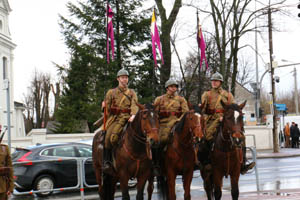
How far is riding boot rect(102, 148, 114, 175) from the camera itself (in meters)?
8.99

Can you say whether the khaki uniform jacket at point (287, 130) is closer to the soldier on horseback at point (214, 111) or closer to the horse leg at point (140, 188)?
the soldier on horseback at point (214, 111)

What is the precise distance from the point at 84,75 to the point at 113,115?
22375mm

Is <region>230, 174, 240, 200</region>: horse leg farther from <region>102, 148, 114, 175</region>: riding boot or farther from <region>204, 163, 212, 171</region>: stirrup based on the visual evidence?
<region>102, 148, 114, 175</region>: riding boot

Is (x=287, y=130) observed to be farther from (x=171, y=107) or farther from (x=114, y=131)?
(x=114, y=131)

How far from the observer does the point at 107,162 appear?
9.06 metres

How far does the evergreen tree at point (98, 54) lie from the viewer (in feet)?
99.1

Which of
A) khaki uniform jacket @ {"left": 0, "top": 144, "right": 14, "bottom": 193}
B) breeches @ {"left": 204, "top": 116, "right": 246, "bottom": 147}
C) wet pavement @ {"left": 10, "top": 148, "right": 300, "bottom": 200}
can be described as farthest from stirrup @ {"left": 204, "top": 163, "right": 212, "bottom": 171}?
khaki uniform jacket @ {"left": 0, "top": 144, "right": 14, "bottom": 193}

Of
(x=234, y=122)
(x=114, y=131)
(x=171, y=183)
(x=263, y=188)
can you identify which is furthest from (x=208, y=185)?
(x=263, y=188)

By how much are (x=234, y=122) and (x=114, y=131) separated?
2.57m

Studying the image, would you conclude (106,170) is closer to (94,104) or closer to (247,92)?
(94,104)

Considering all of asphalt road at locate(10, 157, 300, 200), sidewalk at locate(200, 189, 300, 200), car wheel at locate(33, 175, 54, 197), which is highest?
car wheel at locate(33, 175, 54, 197)

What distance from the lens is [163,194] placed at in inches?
385

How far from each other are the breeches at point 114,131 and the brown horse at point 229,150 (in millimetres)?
2123

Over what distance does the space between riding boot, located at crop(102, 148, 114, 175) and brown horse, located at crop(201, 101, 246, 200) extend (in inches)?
88.9
